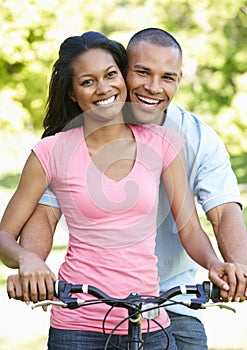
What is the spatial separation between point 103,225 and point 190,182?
2.16ft

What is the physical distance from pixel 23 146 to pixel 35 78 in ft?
10.5

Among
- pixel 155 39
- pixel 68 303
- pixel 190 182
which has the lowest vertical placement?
pixel 68 303

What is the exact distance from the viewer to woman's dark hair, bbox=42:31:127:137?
138 inches

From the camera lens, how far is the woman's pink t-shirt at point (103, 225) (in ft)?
10.8

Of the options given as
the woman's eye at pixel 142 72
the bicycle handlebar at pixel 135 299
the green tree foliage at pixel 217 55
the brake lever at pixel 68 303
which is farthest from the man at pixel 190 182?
the green tree foliage at pixel 217 55

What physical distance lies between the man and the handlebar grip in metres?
0.33

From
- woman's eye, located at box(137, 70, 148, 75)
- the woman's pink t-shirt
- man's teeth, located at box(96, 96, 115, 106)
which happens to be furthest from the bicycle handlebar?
woman's eye, located at box(137, 70, 148, 75)

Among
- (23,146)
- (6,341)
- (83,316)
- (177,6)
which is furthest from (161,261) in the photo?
(23,146)

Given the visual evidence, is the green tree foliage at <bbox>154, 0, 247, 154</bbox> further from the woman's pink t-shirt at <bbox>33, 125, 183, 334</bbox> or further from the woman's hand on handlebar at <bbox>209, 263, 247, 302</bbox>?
the woman's hand on handlebar at <bbox>209, 263, 247, 302</bbox>

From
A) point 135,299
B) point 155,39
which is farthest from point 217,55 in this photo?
point 135,299

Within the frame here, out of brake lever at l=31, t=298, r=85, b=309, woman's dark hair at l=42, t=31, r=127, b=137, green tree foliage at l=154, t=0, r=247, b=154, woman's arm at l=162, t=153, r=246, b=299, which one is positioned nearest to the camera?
brake lever at l=31, t=298, r=85, b=309

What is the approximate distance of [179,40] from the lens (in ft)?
67.4

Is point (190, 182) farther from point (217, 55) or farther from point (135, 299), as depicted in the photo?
point (217, 55)

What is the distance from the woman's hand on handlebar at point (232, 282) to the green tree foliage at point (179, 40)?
1619cm
